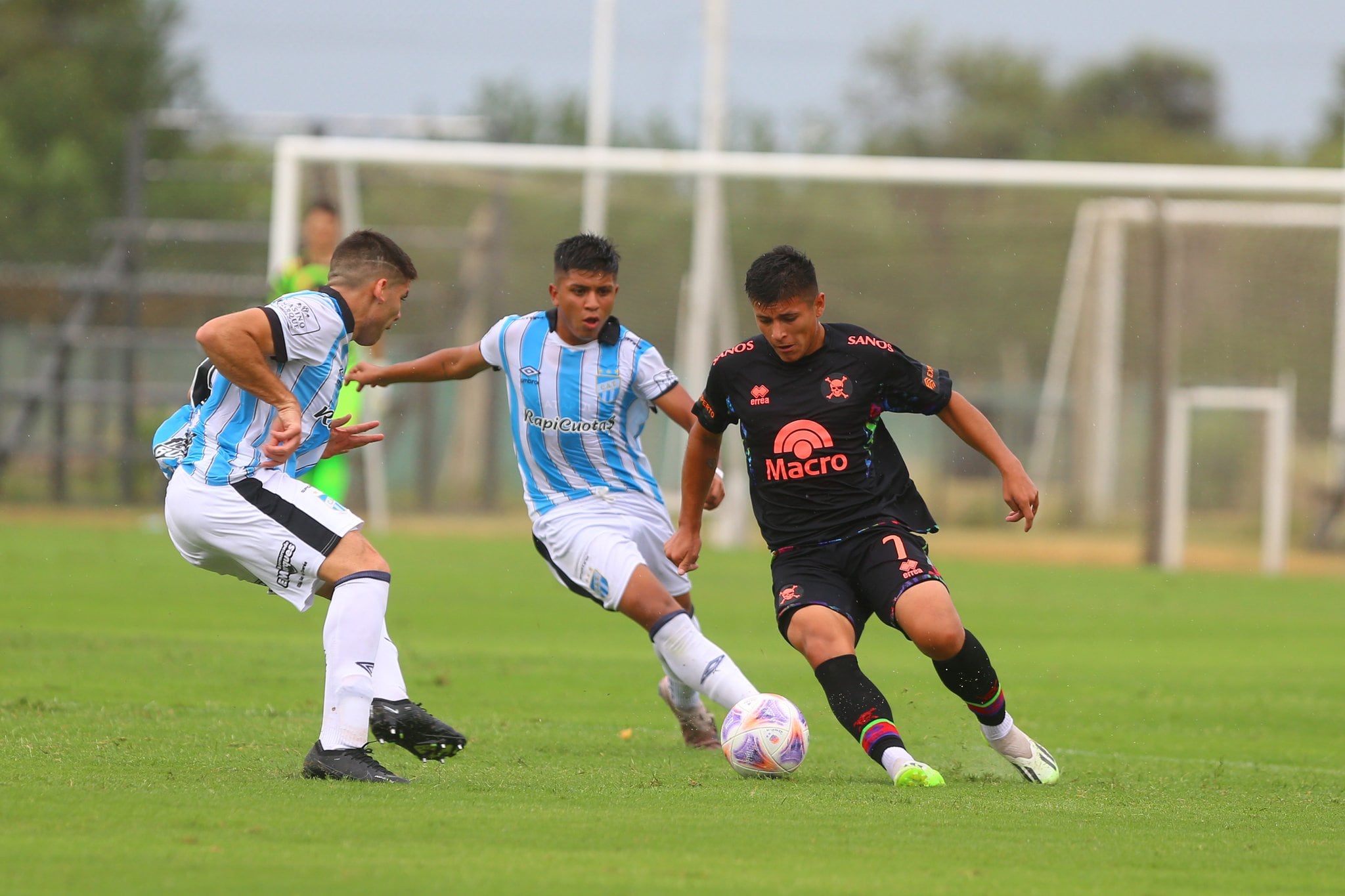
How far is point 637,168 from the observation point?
20297 mm

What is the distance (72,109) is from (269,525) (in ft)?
98.7

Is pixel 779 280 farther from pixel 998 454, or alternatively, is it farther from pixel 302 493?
pixel 302 493

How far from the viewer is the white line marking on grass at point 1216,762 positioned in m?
6.71

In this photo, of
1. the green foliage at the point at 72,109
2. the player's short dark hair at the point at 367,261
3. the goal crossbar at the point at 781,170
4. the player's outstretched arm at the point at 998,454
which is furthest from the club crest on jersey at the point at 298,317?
the green foliage at the point at 72,109

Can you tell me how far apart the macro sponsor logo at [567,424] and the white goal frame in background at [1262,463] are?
1350 cm

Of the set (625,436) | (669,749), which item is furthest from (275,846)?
(625,436)

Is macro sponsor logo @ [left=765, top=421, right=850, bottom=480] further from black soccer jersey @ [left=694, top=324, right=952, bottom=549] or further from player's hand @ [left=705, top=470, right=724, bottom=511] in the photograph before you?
player's hand @ [left=705, top=470, right=724, bottom=511]

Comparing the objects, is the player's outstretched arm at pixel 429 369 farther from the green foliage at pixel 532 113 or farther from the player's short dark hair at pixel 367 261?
the green foliage at pixel 532 113

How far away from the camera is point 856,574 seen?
20.4ft

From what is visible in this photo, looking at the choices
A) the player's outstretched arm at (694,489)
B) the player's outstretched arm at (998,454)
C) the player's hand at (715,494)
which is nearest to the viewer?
the player's outstretched arm at (998,454)

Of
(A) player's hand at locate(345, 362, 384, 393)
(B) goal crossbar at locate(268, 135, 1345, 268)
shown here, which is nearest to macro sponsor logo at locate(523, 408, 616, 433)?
(A) player's hand at locate(345, 362, 384, 393)

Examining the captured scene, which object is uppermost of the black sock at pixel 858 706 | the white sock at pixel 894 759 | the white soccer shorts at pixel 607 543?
the white soccer shorts at pixel 607 543

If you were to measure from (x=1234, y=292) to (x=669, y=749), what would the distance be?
15045 mm

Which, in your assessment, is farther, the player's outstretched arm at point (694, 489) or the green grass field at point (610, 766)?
the player's outstretched arm at point (694, 489)
